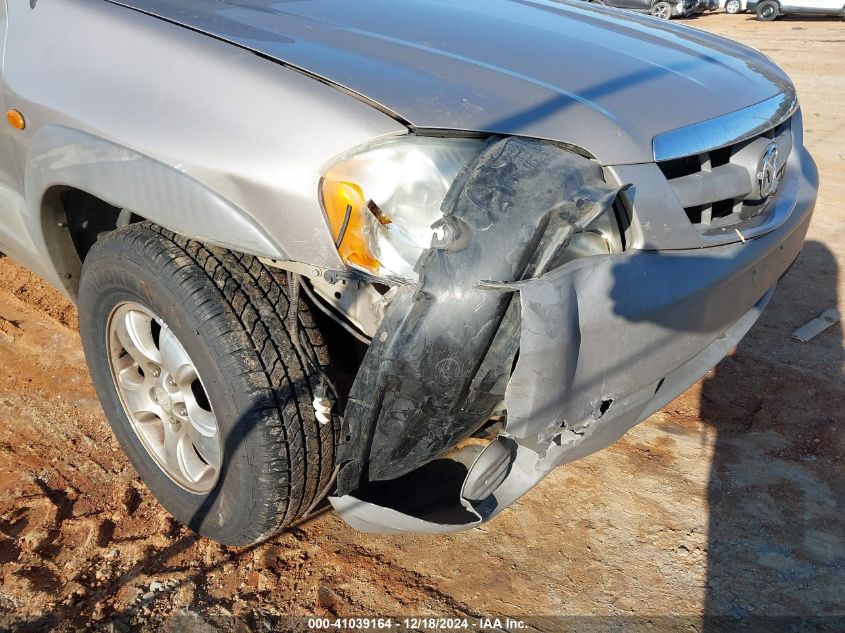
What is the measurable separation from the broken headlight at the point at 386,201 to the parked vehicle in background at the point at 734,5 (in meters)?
22.1

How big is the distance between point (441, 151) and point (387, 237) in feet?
0.79

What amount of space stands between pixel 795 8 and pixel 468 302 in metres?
20.4

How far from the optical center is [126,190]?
1.94m

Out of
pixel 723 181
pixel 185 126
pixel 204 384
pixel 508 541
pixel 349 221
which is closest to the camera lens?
pixel 349 221

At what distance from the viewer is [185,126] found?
1.83 metres

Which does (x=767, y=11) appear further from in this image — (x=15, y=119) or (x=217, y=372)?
(x=217, y=372)

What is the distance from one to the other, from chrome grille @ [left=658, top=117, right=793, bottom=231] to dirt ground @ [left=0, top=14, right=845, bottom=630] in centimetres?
106

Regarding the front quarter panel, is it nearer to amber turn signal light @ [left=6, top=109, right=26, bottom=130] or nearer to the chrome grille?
amber turn signal light @ [left=6, top=109, right=26, bottom=130]

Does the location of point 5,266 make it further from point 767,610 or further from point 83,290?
point 767,610

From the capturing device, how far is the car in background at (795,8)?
1727 centimetres

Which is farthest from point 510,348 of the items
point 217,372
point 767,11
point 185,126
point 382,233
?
point 767,11

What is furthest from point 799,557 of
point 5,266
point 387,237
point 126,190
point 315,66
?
point 5,266

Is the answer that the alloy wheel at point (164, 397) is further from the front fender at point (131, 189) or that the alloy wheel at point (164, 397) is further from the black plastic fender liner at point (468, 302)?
the black plastic fender liner at point (468, 302)

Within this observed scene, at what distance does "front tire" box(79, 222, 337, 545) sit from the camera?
186 cm
